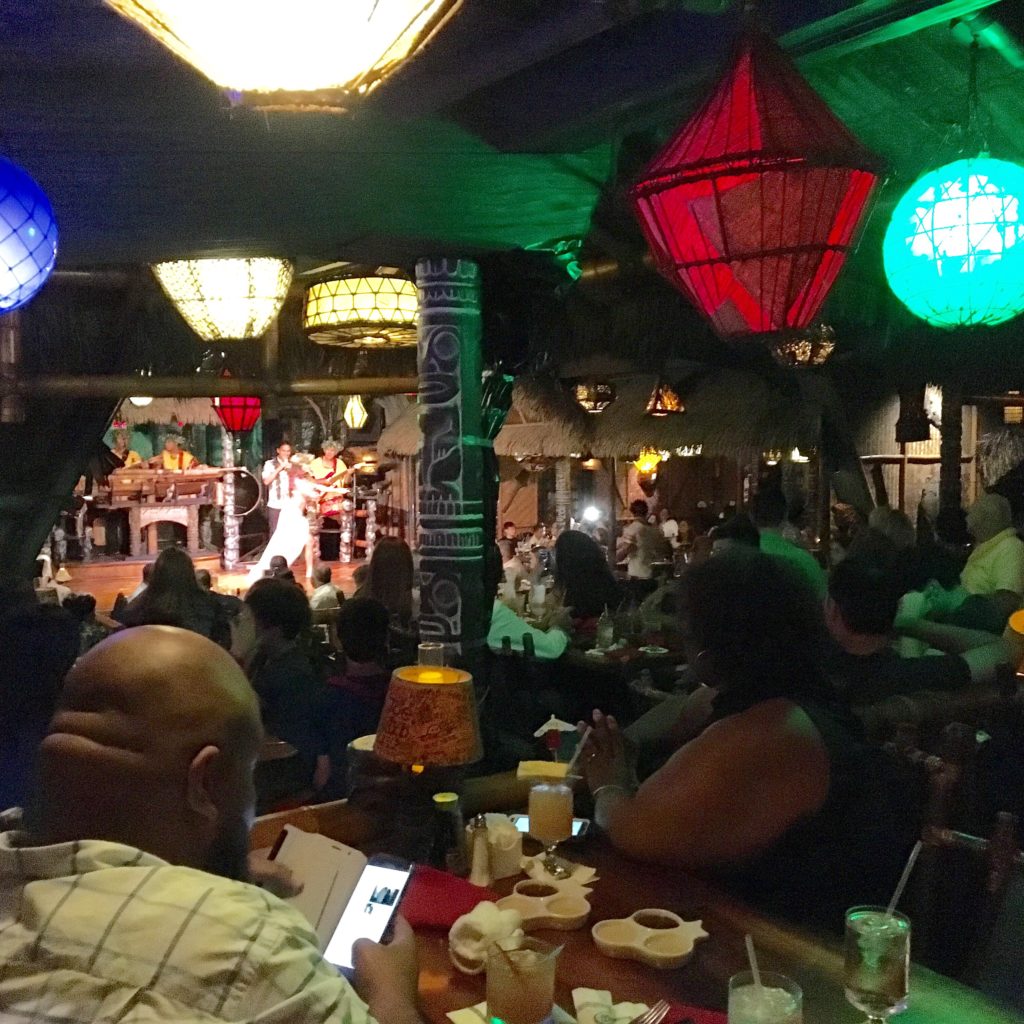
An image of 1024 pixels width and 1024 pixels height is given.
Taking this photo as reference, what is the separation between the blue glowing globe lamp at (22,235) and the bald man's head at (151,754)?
166cm

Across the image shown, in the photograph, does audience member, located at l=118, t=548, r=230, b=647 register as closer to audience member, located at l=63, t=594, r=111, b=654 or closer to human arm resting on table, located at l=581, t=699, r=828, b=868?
audience member, located at l=63, t=594, r=111, b=654

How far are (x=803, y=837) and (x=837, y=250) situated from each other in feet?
4.29

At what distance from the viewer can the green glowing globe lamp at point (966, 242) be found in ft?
8.13

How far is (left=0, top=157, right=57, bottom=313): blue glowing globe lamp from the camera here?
2609 mm

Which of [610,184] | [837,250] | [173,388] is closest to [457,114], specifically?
[610,184]

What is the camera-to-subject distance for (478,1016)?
1685 mm

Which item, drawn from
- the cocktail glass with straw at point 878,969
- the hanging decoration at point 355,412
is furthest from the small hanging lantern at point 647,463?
the cocktail glass with straw at point 878,969

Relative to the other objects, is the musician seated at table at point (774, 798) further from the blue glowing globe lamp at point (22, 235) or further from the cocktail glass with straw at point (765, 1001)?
the blue glowing globe lamp at point (22, 235)

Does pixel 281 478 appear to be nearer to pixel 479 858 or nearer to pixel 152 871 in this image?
pixel 479 858

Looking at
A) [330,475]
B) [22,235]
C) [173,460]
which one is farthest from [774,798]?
[173,460]

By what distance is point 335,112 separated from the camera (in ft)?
4.89

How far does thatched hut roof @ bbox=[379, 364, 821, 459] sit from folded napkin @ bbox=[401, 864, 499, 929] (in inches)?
305

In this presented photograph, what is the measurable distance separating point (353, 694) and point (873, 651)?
1.95 metres

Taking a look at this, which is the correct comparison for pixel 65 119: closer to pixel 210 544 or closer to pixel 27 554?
pixel 27 554
